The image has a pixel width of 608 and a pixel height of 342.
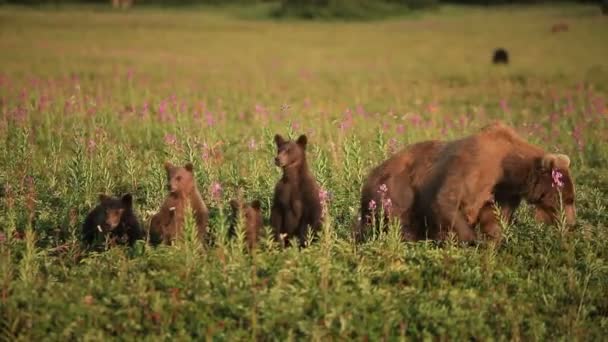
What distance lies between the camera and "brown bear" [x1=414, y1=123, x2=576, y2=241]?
8.43m

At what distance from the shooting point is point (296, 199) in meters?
9.02

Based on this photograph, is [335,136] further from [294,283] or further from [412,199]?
[294,283]

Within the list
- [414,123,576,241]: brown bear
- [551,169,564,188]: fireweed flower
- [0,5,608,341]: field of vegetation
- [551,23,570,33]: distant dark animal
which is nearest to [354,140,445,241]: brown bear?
[414,123,576,241]: brown bear

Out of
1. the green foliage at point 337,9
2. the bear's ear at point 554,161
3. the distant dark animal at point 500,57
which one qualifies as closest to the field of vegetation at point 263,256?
the bear's ear at point 554,161

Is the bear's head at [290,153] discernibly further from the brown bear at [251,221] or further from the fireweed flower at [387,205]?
the fireweed flower at [387,205]

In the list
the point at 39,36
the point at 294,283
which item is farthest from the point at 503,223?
the point at 39,36

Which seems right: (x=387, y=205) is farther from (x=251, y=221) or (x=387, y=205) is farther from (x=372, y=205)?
(x=251, y=221)

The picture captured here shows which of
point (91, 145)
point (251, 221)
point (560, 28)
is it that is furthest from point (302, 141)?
point (560, 28)

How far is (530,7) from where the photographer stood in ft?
293

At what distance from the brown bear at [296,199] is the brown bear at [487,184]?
1.19 meters

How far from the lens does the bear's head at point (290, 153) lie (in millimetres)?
8906

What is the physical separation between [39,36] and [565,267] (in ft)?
151

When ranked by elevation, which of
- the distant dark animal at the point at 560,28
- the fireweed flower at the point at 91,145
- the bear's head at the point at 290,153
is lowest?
the distant dark animal at the point at 560,28

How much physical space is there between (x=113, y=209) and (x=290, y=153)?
204 centimetres
